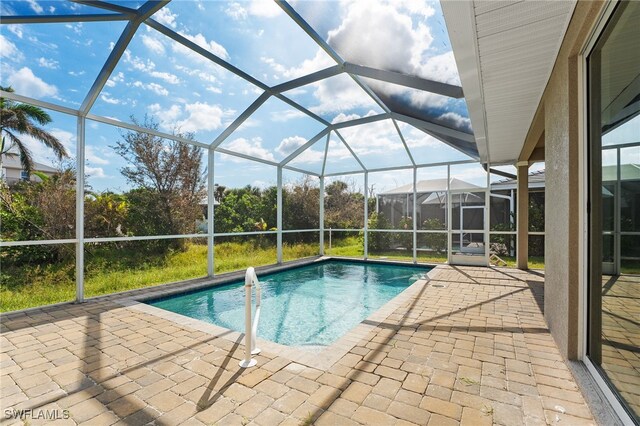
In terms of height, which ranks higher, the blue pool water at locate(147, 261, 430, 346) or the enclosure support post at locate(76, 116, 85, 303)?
the enclosure support post at locate(76, 116, 85, 303)

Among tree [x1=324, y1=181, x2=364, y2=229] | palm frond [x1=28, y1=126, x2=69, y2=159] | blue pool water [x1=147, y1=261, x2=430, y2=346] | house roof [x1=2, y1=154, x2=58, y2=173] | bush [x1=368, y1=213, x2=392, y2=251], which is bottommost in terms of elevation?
blue pool water [x1=147, y1=261, x2=430, y2=346]

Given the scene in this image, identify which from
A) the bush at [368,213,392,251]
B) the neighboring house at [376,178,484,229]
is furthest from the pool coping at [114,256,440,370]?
the bush at [368,213,392,251]

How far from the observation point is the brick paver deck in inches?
80.4

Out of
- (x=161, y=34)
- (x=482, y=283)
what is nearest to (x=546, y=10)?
(x=161, y=34)

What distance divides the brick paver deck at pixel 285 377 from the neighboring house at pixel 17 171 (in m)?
3.69

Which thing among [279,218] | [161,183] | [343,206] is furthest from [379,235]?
[161,183]

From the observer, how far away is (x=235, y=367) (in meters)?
2.70

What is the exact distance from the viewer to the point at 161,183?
29.6 feet

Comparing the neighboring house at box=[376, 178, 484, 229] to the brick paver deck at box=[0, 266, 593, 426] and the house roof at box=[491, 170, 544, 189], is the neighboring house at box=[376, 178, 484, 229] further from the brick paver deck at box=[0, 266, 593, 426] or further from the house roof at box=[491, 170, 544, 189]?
the brick paver deck at box=[0, 266, 593, 426]

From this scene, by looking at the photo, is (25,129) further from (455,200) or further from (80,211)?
Answer: (455,200)

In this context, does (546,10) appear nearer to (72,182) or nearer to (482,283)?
(482,283)

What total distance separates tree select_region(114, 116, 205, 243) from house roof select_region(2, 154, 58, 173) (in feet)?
5.60

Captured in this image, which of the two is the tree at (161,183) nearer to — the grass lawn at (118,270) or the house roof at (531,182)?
the grass lawn at (118,270)

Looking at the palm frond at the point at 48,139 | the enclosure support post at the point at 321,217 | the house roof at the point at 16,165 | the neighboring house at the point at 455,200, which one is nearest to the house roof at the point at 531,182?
the neighboring house at the point at 455,200
